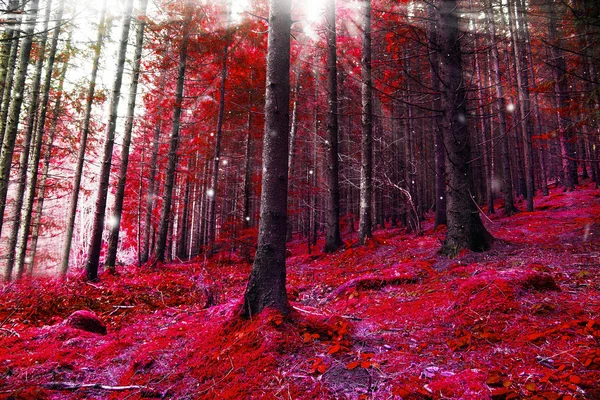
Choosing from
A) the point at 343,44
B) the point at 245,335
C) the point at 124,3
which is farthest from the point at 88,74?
the point at 245,335

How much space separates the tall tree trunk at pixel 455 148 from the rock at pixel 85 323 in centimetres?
664

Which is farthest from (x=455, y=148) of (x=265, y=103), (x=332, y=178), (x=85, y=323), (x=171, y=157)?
(x=171, y=157)

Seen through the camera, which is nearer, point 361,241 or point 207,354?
point 207,354

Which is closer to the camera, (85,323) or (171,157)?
(85,323)

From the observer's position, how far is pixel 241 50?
13672 millimetres

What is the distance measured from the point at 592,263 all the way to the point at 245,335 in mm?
5440

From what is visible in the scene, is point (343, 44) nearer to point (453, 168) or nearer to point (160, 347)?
point (453, 168)

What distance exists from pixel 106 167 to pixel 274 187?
7622 mm

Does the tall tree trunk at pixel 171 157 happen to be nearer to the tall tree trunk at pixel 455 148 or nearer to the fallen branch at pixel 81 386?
the tall tree trunk at pixel 455 148

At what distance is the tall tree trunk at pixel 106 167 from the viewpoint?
8.27 meters

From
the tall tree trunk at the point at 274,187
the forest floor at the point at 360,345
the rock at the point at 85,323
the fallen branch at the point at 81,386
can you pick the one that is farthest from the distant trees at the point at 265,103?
the rock at the point at 85,323

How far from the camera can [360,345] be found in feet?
9.96

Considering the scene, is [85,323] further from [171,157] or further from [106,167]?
[171,157]

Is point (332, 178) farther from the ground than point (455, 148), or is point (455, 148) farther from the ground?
point (332, 178)
